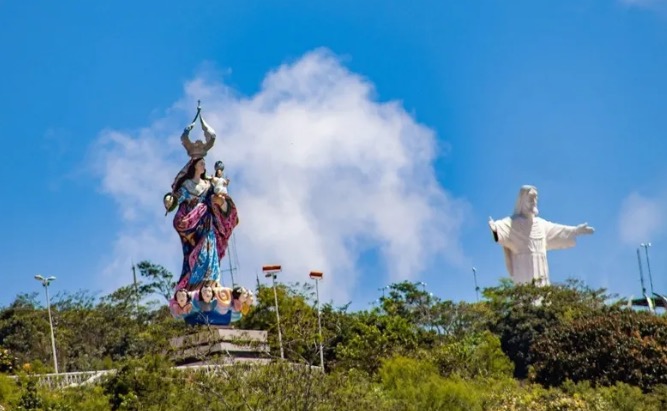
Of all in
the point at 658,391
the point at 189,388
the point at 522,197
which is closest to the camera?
the point at 189,388

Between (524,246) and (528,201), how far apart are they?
1.65 meters

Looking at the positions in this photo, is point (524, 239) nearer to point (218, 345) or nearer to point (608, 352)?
point (608, 352)

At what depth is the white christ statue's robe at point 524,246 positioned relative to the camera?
4716 centimetres

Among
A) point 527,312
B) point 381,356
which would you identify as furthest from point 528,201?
point 381,356

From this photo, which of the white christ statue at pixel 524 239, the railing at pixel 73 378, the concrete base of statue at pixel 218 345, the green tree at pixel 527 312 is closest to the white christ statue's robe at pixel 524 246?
the white christ statue at pixel 524 239

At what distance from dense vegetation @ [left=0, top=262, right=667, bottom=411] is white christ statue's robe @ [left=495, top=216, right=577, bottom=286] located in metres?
1.96

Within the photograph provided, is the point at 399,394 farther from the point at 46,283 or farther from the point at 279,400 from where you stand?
the point at 46,283

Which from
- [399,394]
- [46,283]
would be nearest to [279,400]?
[399,394]

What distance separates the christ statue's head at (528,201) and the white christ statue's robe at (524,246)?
26 centimetres

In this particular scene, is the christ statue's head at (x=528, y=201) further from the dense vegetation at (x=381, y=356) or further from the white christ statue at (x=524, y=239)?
the dense vegetation at (x=381, y=356)

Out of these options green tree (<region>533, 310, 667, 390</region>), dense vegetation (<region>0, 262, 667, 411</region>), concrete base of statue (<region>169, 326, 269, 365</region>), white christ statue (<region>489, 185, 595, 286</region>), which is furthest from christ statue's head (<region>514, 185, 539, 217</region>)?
concrete base of statue (<region>169, 326, 269, 365</region>)

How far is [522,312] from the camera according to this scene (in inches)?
1594

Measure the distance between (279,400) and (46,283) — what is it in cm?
1722

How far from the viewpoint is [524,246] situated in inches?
1859
